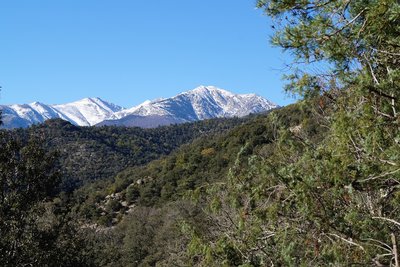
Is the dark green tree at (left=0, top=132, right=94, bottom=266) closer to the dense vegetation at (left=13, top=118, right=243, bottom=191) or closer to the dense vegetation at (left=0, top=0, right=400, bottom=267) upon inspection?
the dense vegetation at (left=0, top=0, right=400, bottom=267)

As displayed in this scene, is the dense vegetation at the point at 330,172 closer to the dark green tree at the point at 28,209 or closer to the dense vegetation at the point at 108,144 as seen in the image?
the dark green tree at the point at 28,209

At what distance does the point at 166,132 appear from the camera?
600ft

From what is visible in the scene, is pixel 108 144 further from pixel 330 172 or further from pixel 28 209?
pixel 330 172

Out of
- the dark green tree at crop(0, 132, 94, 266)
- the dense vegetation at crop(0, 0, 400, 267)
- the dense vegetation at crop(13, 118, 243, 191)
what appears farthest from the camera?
the dense vegetation at crop(13, 118, 243, 191)

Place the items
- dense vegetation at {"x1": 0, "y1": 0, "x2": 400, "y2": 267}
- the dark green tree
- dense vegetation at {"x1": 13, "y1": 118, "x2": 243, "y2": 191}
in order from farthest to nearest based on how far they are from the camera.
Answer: dense vegetation at {"x1": 13, "y1": 118, "x2": 243, "y2": 191}
the dark green tree
dense vegetation at {"x1": 0, "y1": 0, "x2": 400, "y2": 267}

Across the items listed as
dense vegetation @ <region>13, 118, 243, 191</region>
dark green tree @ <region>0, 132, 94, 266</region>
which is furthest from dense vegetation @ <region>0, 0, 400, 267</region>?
dense vegetation @ <region>13, 118, 243, 191</region>

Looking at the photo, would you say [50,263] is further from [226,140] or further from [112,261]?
[226,140]

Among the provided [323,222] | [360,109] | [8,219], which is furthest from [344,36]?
[8,219]

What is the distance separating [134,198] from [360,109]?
217ft

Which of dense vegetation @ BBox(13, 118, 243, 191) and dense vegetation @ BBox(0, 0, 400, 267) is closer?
dense vegetation @ BBox(0, 0, 400, 267)

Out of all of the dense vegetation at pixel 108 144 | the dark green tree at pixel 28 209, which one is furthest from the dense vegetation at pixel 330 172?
the dense vegetation at pixel 108 144

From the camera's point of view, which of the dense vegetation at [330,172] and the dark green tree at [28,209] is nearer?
the dense vegetation at [330,172]

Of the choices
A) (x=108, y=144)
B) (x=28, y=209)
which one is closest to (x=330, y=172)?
(x=28, y=209)

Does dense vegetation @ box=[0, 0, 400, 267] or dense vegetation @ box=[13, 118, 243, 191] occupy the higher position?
dense vegetation @ box=[13, 118, 243, 191]
